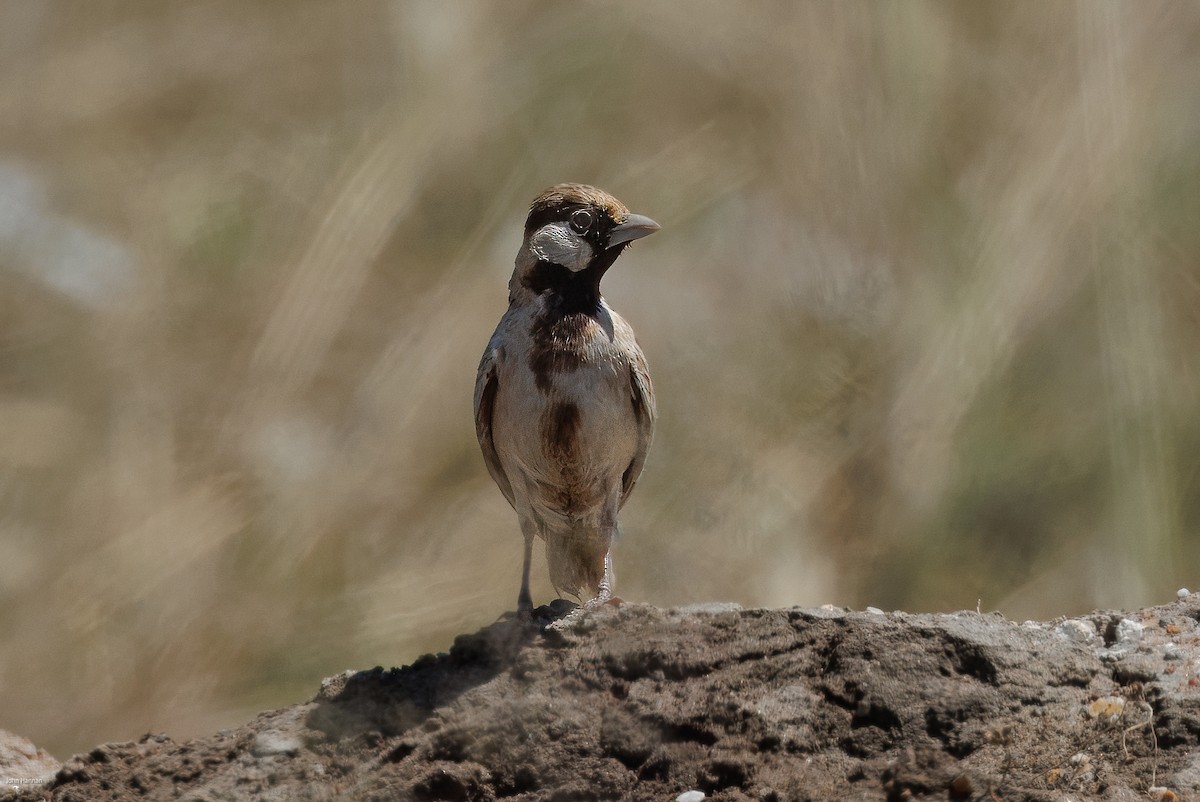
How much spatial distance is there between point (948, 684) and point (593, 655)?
3.25 feet

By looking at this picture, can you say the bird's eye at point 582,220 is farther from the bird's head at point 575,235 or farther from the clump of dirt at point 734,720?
the clump of dirt at point 734,720

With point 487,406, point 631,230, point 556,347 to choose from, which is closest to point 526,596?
point 487,406

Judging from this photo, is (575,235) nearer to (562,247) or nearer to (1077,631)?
(562,247)

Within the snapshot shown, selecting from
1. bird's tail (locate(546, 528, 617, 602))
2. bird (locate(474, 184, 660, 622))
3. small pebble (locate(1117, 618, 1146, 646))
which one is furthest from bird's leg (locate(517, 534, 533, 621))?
small pebble (locate(1117, 618, 1146, 646))

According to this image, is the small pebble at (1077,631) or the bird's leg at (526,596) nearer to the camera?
the small pebble at (1077,631)

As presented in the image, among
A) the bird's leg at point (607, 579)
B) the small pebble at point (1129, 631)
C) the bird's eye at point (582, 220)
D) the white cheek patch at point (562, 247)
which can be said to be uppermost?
the bird's eye at point (582, 220)

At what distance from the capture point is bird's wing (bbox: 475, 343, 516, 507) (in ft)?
18.5

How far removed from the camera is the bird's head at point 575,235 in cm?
546

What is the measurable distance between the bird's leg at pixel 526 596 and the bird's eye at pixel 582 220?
1287mm

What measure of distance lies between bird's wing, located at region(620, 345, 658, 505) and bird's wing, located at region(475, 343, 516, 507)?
0.55 metres

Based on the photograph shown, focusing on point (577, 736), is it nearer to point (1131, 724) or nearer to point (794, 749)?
point (794, 749)

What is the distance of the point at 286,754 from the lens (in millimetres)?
3830

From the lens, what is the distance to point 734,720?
3598 mm

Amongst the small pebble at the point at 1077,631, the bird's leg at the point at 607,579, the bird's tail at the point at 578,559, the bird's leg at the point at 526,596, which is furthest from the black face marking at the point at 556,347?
the small pebble at the point at 1077,631
